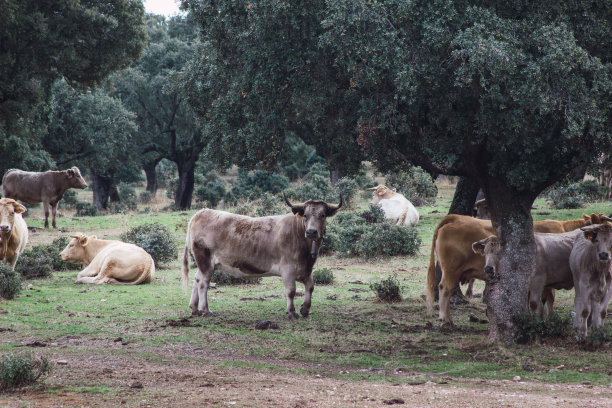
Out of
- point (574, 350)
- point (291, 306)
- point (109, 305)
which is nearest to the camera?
point (574, 350)

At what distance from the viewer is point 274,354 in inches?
413

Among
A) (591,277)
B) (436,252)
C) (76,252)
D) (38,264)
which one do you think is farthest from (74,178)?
(591,277)

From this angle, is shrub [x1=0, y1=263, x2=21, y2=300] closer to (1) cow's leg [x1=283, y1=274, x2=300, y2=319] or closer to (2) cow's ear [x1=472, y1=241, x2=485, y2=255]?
(1) cow's leg [x1=283, y1=274, x2=300, y2=319]

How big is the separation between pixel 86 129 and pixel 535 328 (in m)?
31.3

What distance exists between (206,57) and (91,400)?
28.0 feet

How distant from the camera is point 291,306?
1295 centimetres

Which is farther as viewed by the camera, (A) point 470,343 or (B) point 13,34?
(B) point 13,34

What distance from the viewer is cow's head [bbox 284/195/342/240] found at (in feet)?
40.8

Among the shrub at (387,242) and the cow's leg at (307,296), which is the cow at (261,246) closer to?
the cow's leg at (307,296)

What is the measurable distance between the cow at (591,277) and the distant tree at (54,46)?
49.2ft

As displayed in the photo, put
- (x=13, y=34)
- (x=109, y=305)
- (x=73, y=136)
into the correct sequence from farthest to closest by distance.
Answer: (x=73, y=136) → (x=13, y=34) → (x=109, y=305)

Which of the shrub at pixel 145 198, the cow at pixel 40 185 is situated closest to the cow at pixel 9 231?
the cow at pixel 40 185

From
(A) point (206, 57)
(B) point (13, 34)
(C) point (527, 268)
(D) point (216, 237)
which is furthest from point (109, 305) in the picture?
(B) point (13, 34)

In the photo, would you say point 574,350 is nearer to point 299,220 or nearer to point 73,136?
point 299,220
